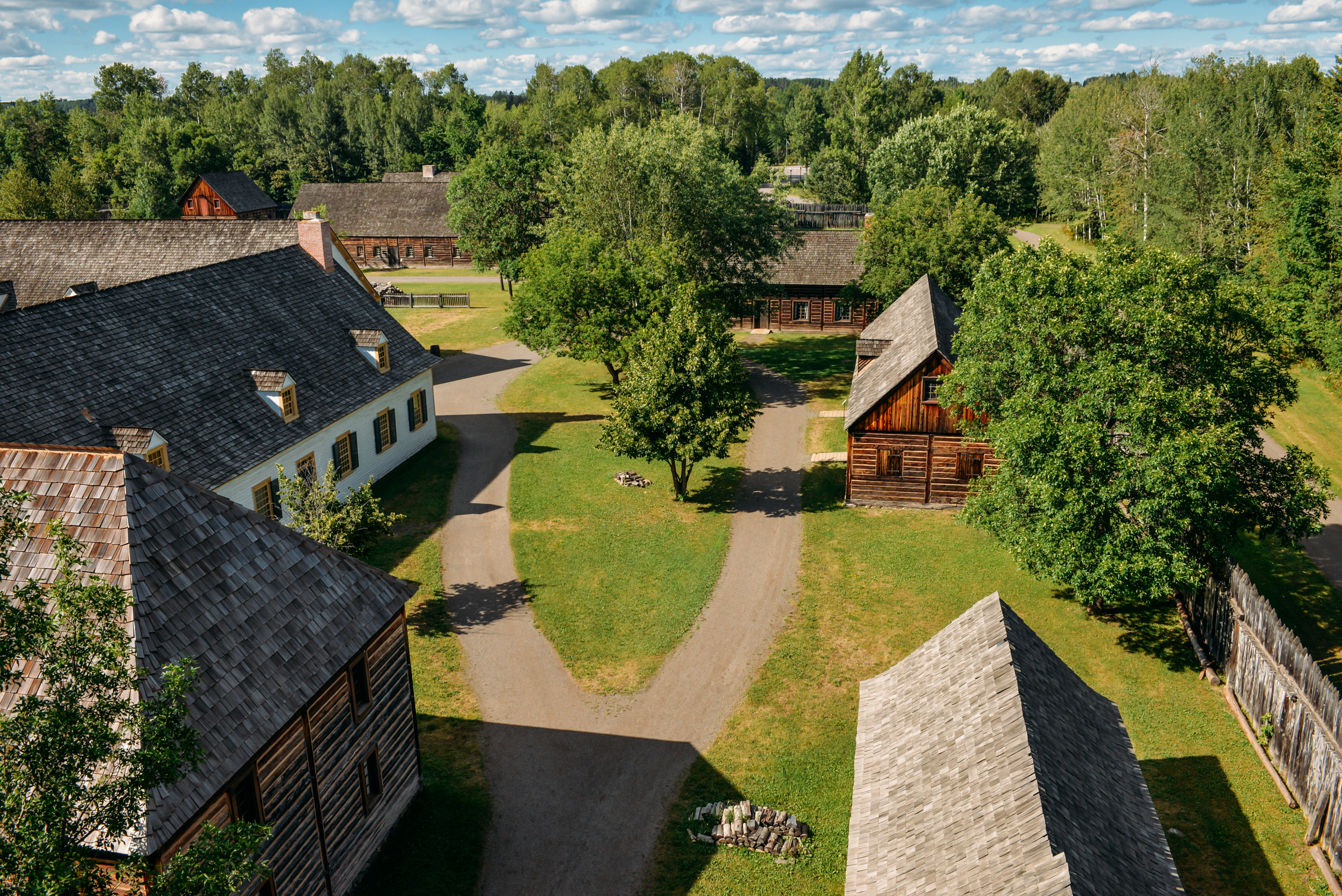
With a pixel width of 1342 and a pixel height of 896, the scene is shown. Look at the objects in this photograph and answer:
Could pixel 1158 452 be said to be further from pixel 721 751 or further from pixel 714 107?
pixel 714 107

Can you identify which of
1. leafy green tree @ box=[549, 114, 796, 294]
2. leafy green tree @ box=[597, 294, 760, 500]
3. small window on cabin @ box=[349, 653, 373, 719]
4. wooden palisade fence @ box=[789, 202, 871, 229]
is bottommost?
small window on cabin @ box=[349, 653, 373, 719]

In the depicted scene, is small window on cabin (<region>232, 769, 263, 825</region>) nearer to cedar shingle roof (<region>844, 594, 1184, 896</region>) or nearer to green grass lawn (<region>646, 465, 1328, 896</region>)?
green grass lawn (<region>646, 465, 1328, 896</region>)

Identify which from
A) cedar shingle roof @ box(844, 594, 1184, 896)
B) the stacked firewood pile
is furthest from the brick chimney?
cedar shingle roof @ box(844, 594, 1184, 896)

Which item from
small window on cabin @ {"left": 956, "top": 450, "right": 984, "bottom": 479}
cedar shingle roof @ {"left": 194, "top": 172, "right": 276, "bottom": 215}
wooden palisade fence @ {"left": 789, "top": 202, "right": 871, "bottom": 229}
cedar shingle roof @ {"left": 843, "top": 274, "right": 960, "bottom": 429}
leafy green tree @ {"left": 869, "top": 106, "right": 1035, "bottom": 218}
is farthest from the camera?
wooden palisade fence @ {"left": 789, "top": 202, "right": 871, "bottom": 229}

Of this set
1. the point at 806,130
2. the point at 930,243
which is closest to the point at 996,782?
the point at 930,243

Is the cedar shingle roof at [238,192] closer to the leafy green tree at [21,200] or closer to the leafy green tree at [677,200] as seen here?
the leafy green tree at [21,200]

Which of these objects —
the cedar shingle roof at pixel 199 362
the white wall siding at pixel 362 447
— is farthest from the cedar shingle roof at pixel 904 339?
the cedar shingle roof at pixel 199 362

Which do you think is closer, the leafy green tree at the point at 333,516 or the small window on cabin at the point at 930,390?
the leafy green tree at the point at 333,516

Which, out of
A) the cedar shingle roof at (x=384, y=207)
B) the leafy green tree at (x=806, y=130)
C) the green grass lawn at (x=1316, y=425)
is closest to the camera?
the green grass lawn at (x=1316, y=425)

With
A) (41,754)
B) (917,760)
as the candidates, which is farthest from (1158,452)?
(41,754)
